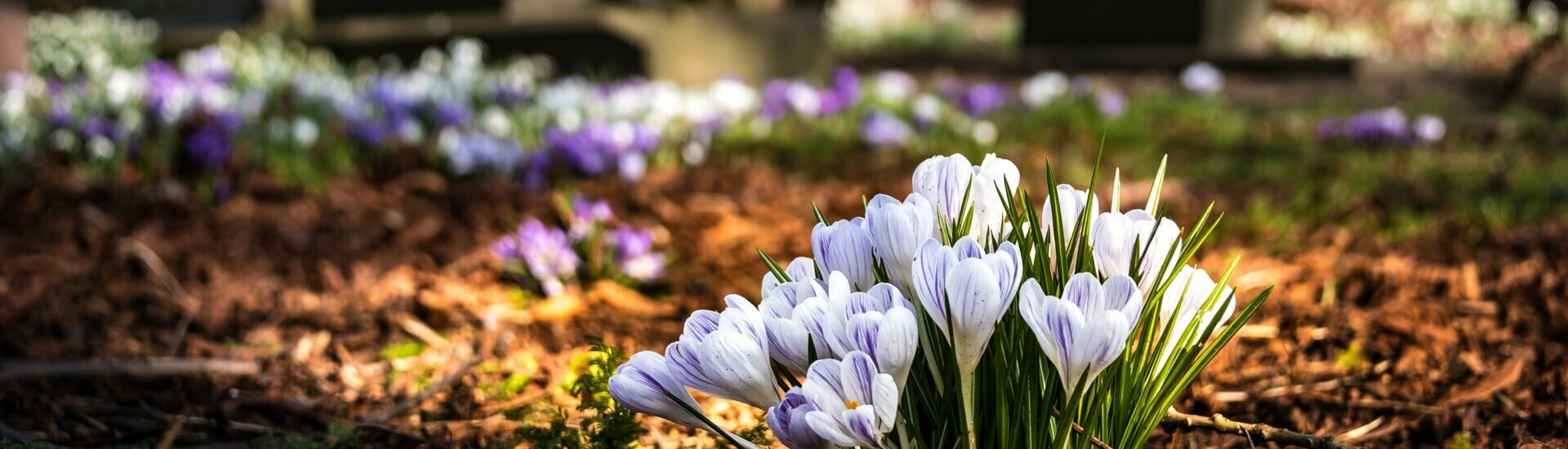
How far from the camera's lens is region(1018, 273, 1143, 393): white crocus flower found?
3.60ft

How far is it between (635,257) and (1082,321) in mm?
1754

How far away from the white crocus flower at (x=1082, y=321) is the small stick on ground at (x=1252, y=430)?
24 cm

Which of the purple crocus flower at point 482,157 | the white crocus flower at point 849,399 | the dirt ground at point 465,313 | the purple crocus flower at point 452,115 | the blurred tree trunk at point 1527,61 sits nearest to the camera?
the white crocus flower at point 849,399

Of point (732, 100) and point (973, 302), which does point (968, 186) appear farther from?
point (732, 100)

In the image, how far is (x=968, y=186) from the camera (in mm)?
1296

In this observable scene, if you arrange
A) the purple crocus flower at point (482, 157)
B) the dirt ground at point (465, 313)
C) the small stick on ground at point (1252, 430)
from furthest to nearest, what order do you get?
the purple crocus flower at point (482, 157)
the dirt ground at point (465, 313)
the small stick on ground at point (1252, 430)

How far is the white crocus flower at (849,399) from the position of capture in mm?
1090

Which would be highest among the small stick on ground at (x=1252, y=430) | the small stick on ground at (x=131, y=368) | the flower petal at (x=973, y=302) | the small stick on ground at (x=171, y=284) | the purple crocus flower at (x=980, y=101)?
the flower petal at (x=973, y=302)

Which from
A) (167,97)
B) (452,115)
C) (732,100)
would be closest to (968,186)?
(452,115)

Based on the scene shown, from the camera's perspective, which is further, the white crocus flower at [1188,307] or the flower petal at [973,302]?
the white crocus flower at [1188,307]

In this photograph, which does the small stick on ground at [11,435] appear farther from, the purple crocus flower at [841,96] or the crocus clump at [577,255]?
the purple crocus flower at [841,96]

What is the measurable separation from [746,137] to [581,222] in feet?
8.53

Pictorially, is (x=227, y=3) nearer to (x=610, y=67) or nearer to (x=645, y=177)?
(x=610, y=67)

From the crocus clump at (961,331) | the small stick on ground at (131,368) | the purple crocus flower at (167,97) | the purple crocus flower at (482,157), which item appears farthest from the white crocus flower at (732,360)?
the purple crocus flower at (167,97)
